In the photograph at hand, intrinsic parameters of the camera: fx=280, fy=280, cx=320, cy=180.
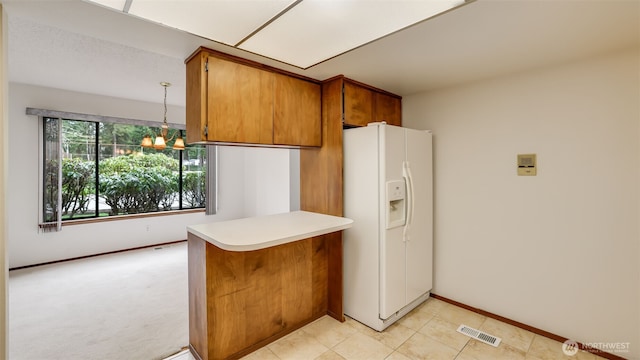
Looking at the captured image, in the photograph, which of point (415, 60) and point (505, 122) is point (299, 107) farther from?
point (505, 122)

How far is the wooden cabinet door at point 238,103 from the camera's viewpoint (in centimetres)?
203

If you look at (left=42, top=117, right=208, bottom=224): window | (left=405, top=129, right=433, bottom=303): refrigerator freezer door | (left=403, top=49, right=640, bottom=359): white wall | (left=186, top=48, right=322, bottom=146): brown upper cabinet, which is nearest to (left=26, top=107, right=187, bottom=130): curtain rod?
(left=42, top=117, right=208, bottom=224): window

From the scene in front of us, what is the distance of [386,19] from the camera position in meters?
1.54

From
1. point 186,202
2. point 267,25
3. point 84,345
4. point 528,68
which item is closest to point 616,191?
point 528,68

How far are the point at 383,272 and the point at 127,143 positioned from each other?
5.00 m

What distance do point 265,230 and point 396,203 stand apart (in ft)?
4.23

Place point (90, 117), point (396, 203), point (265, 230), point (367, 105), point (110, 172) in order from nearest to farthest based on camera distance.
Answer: point (265, 230)
point (396, 203)
point (367, 105)
point (90, 117)
point (110, 172)

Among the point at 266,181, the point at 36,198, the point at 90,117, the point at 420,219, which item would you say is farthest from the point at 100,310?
the point at 420,219

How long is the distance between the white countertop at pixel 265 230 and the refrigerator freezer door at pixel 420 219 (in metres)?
0.88

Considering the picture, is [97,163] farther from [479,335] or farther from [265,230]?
[479,335]

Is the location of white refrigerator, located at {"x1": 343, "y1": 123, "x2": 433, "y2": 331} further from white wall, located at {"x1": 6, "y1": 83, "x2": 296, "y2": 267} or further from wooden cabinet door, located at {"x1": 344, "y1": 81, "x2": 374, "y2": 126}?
white wall, located at {"x1": 6, "y1": 83, "x2": 296, "y2": 267}

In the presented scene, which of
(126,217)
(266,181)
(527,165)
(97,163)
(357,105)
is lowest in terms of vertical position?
(126,217)

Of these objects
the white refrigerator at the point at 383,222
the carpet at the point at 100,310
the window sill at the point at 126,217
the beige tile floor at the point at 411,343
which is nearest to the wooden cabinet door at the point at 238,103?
the white refrigerator at the point at 383,222

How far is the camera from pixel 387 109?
3195mm
